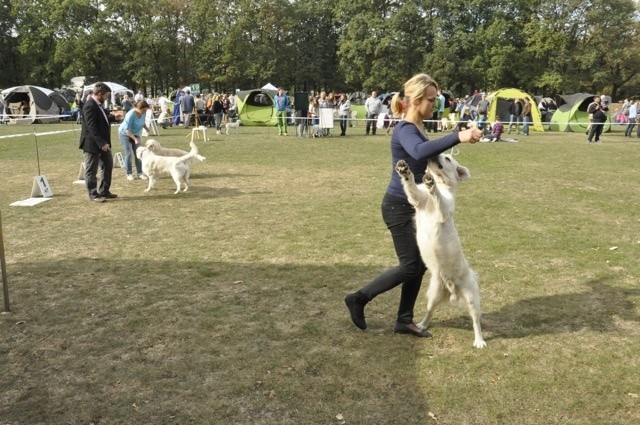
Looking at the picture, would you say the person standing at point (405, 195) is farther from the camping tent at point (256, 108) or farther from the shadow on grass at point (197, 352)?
the camping tent at point (256, 108)

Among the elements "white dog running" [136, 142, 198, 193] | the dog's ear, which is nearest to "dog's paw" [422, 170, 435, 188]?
the dog's ear

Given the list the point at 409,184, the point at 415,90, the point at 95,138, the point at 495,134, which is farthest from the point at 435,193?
the point at 495,134

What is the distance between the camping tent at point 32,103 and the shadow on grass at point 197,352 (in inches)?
1101

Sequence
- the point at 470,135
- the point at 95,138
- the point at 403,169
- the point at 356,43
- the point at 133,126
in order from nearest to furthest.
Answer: the point at 470,135
the point at 403,169
the point at 95,138
the point at 133,126
the point at 356,43

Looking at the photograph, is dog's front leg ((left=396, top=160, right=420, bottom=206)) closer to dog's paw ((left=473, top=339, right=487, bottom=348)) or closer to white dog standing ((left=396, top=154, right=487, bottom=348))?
white dog standing ((left=396, top=154, right=487, bottom=348))

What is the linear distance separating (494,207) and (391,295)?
13.4ft

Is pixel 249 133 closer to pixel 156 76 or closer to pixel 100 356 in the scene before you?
pixel 100 356

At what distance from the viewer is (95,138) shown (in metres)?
7.99

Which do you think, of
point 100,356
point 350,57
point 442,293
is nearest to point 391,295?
point 442,293

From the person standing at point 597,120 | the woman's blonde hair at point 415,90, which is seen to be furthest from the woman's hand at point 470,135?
the person standing at point 597,120

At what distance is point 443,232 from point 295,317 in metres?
1.48

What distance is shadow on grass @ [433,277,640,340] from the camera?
3.93m

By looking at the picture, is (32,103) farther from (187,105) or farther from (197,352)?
(197,352)

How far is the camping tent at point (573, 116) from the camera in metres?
23.7
